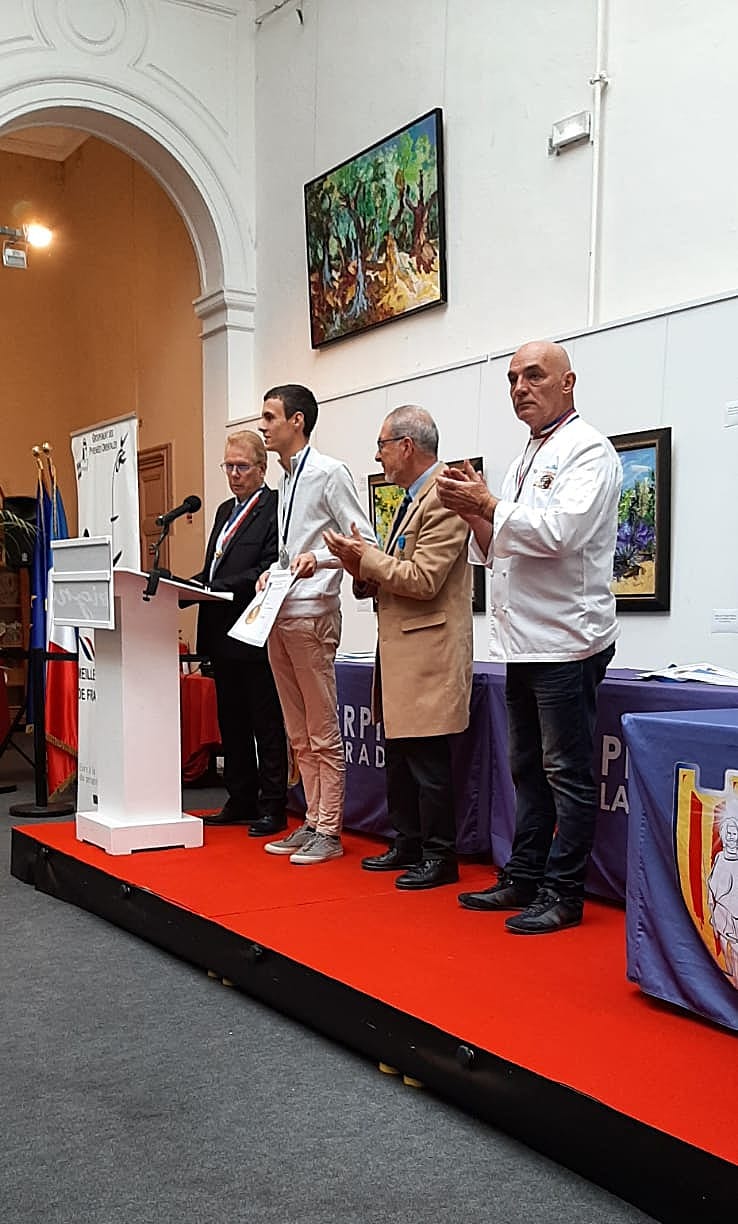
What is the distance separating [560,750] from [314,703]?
3.99 feet

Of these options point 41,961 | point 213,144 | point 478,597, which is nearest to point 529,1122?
point 41,961

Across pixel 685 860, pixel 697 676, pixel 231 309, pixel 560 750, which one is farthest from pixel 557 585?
pixel 231 309

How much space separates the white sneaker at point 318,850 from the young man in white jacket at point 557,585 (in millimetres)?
1031

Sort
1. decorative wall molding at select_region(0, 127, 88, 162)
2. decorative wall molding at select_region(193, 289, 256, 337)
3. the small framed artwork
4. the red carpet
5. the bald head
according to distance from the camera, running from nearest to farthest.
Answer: the red carpet < the bald head < the small framed artwork < decorative wall molding at select_region(193, 289, 256, 337) < decorative wall molding at select_region(0, 127, 88, 162)

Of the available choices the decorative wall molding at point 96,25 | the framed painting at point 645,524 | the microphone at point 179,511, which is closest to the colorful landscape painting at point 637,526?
the framed painting at point 645,524

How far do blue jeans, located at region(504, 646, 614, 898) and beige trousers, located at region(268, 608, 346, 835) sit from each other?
955mm

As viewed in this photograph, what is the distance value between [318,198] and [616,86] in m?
2.48

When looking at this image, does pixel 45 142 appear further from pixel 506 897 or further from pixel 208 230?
pixel 506 897

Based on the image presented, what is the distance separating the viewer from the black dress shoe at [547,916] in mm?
3154

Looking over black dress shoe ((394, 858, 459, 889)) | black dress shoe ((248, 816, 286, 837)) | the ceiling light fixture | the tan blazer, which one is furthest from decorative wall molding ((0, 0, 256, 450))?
black dress shoe ((394, 858, 459, 889))

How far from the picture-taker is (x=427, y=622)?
363 cm

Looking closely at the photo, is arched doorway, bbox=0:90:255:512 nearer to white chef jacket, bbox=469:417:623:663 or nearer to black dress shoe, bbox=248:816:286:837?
black dress shoe, bbox=248:816:286:837

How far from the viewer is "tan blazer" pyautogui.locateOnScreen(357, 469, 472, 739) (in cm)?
357

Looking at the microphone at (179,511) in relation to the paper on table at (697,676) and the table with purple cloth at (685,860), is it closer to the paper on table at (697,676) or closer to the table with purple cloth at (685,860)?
the paper on table at (697,676)
